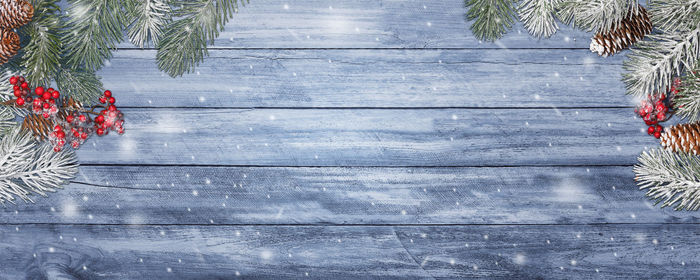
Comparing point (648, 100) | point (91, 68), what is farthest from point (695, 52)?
point (91, 68)

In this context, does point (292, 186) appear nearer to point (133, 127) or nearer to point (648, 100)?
point (133, 127)

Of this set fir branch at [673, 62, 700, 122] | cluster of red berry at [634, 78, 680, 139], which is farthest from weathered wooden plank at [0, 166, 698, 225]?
fir branch at [673, 62, 700, 122]

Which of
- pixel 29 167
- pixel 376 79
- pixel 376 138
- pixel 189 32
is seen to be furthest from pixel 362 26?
pixel 29 167

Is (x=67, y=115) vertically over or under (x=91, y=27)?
under

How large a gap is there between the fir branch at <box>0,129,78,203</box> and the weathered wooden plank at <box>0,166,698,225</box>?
41mm

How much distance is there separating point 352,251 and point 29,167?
73cm

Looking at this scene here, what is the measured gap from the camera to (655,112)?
1051mm

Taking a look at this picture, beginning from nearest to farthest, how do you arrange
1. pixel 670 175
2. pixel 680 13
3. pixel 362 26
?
pixel 680 13 → pixel 670 175 → pixel 362 26

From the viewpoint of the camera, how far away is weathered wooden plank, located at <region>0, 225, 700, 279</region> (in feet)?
3.64

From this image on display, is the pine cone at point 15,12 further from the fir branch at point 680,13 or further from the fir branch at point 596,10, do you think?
the fir branch at point 680,13

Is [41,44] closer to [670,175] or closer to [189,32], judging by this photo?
[189,32]

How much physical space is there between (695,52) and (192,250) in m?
1.13

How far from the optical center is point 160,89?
A: 3.59 feet

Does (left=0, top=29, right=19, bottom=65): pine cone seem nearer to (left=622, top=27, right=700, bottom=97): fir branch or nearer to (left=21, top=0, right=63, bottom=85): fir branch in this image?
(left=21, top=0, right=63, bottom=85): fir branch
